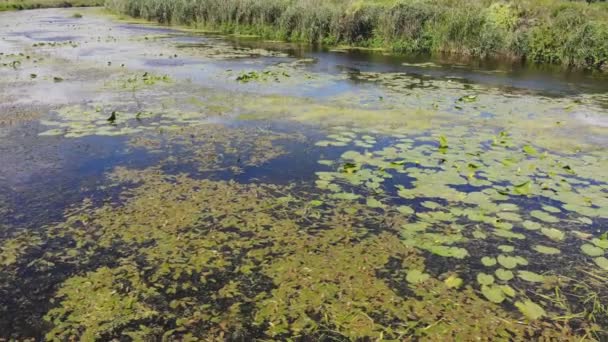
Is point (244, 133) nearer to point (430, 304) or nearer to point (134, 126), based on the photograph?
point (134, 126)

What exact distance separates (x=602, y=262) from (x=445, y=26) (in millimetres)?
13146

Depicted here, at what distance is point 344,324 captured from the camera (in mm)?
2896

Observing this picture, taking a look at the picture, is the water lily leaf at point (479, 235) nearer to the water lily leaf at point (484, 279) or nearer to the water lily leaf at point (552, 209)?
the water lily leaf at point (484, 279)

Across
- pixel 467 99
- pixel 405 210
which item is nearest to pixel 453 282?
pixel 405 210

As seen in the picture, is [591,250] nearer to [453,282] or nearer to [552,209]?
[552,209]

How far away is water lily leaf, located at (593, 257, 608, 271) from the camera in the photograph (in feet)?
11.6

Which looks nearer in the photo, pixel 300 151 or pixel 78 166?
pixel 78 166

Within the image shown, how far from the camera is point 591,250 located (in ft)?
12.3

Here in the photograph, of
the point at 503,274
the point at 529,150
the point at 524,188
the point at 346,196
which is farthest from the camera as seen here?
the point at 529,150

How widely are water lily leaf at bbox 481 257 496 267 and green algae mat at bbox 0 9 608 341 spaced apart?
16 millimetres

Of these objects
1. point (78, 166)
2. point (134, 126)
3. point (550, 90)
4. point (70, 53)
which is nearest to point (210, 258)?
point (78, 166)

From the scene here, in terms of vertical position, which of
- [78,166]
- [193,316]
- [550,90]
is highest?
[550,90]

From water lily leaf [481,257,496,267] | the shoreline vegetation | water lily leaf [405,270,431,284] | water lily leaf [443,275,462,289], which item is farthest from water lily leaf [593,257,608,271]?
the shoreline vegetation

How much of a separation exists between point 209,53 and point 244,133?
329 inches
